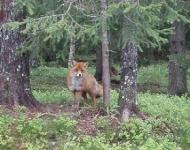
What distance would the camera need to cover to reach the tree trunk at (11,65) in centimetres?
1001

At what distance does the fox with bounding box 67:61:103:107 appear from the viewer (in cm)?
1108

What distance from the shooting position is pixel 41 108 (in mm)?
10609

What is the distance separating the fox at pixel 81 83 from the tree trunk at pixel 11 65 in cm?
123

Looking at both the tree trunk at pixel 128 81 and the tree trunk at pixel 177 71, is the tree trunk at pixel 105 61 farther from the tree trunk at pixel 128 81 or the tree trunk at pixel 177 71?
the tree trunk at pixel 177 71

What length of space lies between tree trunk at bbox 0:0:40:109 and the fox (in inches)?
48.3

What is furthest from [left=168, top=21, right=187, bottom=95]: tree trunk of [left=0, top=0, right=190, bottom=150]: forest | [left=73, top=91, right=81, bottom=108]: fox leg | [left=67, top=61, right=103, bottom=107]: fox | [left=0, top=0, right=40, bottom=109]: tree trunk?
[left=0, top=0, right=40, bottom=109]: tree trunk

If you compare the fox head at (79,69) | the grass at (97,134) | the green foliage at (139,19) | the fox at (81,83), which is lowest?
the grass at (97,134)

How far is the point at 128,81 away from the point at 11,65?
252 centimetres

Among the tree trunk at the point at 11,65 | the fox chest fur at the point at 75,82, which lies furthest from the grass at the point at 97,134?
the fox chest fur at the point at 75,82

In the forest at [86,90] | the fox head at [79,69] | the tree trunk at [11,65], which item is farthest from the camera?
the fox head at [79,69]

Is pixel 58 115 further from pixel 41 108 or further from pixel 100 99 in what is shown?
pixel 100 99

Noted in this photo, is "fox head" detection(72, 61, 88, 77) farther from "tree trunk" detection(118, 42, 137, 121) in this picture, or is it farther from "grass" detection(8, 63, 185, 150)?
"tree trunk" detection(118, 42, 137, 121)

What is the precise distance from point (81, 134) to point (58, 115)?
2.99 ft

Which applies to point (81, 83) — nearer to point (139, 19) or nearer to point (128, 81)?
→ point (128, 81)
